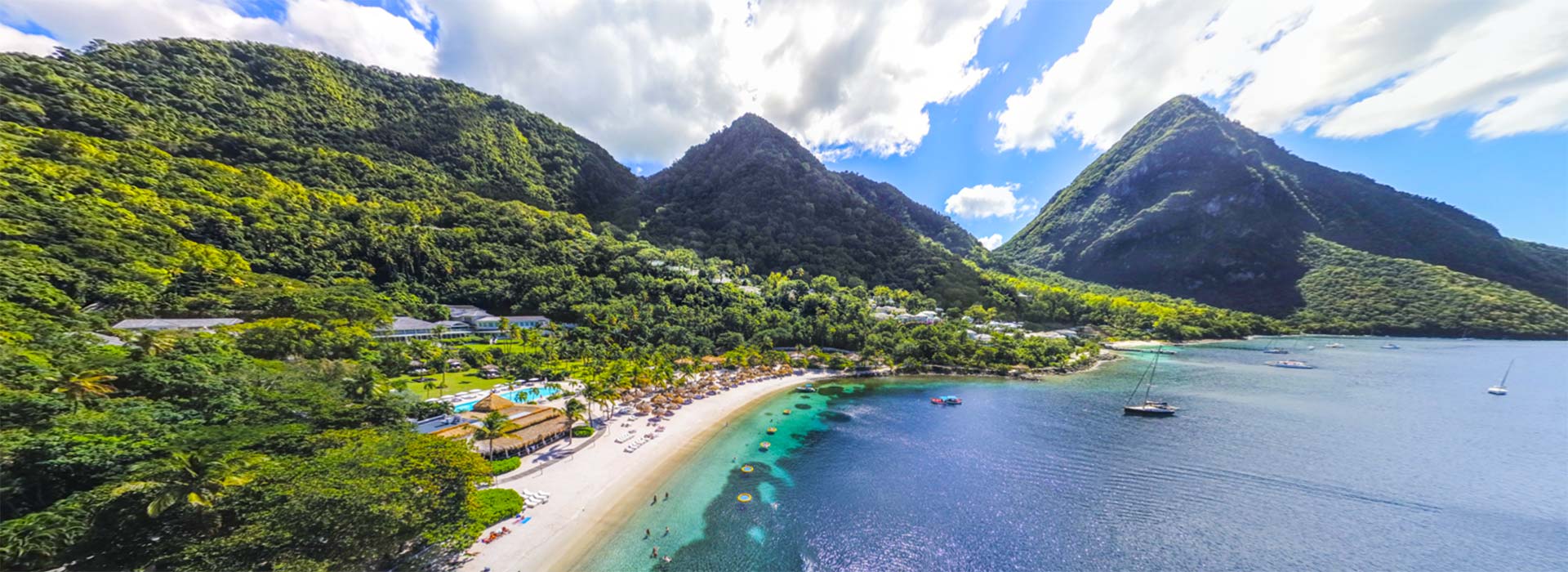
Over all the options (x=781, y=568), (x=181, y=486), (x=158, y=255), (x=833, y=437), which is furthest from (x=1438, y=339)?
(x=158, y=255)

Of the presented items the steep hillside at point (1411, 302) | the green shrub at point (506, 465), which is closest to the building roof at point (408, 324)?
the green shrub at point (506, 465)

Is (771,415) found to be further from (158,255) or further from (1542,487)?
(158,255)

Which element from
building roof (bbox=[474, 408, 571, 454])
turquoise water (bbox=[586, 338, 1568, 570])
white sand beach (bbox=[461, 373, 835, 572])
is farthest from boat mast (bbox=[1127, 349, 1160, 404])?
building roof (bbox=[474, 408, 571, 454])

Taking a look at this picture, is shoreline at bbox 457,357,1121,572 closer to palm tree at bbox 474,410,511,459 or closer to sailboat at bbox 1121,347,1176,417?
palm tree at bbox 474,410,511,459

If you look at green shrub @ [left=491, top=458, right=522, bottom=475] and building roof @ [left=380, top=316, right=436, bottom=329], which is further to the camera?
building roof @ [left=380, top=316, right=436, bottom=329]

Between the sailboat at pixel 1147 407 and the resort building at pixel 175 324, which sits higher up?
the resort building at pixel 175 324

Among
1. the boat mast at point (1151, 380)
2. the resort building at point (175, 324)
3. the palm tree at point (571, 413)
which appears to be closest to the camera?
the palm tree at point (571, 413)

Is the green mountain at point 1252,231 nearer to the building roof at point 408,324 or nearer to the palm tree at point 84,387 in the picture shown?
the building roof at point 408,324
